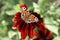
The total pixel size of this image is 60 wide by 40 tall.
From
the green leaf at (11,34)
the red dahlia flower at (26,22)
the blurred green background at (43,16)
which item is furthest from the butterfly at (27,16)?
the green leaf at (11,34)

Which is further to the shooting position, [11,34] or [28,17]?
[11,34]

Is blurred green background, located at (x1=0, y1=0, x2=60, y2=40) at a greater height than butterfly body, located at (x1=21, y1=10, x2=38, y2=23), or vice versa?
butterfly body, located at (x1=21, y1=10, x2=38, y2=23)

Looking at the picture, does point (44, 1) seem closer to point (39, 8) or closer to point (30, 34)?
point (39, 8)

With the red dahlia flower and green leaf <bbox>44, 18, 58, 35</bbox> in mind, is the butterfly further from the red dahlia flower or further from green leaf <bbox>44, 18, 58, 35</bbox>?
green leaf <bbox>44, 18, 58, 35</bbox>

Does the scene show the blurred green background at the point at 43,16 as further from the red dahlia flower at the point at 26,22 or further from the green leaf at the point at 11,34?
the red dahlia flower at the point at 26,22

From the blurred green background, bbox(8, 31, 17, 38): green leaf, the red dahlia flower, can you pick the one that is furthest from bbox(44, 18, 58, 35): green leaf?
the red dahlia flower

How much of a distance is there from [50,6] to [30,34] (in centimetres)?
89

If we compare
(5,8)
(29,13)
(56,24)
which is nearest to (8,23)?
(5,8)

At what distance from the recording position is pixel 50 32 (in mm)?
1522

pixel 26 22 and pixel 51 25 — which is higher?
pixel 26 22

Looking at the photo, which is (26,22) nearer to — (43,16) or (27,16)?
(27,16)

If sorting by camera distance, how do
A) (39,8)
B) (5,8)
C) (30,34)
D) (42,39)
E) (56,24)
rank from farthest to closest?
(5,8)
(39,8)
(56,24)
(42,39)
(30,34)

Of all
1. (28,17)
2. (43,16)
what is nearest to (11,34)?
(43,16)

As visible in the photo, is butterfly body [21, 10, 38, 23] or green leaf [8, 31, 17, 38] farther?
green leaf [8, 31, 17, 38]
